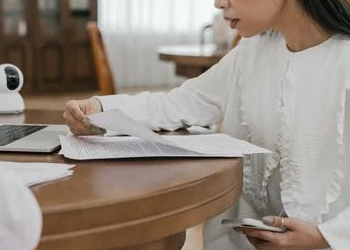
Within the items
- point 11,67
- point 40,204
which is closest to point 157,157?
point 40,204

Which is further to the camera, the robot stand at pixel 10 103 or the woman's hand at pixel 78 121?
the robot stand at pixel 10 103

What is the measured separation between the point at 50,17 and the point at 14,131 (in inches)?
216

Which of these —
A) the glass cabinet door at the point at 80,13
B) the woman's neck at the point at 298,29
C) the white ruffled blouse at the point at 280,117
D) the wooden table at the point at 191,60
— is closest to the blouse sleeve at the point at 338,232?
the white ruffled blouse at the point at 280,117

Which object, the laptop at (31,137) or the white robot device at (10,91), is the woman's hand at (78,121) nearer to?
the laptop at (31,137)

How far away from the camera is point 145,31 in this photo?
6.97 metres

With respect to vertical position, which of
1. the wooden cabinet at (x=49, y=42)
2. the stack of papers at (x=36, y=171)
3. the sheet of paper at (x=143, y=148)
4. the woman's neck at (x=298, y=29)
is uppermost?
the woman's neck at (x=298, y=29)

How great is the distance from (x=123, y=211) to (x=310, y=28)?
60cm

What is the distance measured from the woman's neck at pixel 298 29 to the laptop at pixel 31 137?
46 cm

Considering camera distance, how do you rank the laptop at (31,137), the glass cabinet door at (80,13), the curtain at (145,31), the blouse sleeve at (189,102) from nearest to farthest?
the laptop at (31,137), the blouse sleeve at (189,102), the glass cabinet door at (80,13), the curtain at (145,31)

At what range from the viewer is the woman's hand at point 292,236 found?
101 cm

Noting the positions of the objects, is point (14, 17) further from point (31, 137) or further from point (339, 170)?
point (339, 170)

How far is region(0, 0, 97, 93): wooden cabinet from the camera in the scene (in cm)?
625

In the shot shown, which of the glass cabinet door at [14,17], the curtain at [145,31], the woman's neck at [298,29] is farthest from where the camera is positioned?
the curtain at [145,31]

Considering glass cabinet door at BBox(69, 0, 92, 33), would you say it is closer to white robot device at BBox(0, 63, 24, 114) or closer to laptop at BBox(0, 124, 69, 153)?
→ white robot device at BBox(0, 63, 24, 114)
